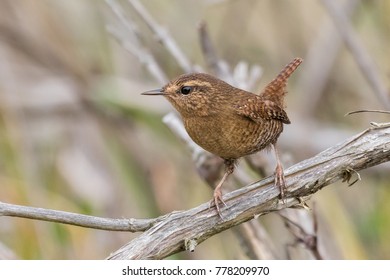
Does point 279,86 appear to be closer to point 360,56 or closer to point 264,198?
point 264,198

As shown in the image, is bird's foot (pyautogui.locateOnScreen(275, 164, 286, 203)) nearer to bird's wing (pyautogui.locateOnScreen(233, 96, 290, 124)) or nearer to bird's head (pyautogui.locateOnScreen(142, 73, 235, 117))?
bird's wing (pyautogui.locateOnScreen(233, 96, 290, 124))

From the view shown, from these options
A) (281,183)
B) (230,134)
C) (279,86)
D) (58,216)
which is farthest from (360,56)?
(58,216)

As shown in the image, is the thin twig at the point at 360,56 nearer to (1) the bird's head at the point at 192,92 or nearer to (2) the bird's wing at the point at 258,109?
(2) the bird's wing at the point at 258,109

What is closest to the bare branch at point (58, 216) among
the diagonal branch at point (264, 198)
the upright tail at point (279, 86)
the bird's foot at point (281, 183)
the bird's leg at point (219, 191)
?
the diagonal branch at point (264, 198)

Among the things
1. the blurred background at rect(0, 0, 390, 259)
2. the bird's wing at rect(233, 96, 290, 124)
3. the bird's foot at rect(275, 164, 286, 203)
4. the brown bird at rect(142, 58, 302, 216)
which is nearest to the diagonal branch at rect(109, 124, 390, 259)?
the bird's foot at rect(275, 164, 286, 203)

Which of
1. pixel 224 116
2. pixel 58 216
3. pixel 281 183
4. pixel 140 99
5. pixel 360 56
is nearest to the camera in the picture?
pixel 58 216

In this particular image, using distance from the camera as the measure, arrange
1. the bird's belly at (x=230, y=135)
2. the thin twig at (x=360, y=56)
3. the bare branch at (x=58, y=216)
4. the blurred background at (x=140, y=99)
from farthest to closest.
Result: 1. the blurred background at (x=140, y=99)
2. the thin twig at (x=360, y=56)
3. the bird's belly at (x=230, y=135)
4. the bare branch at (x=58, y=216)
